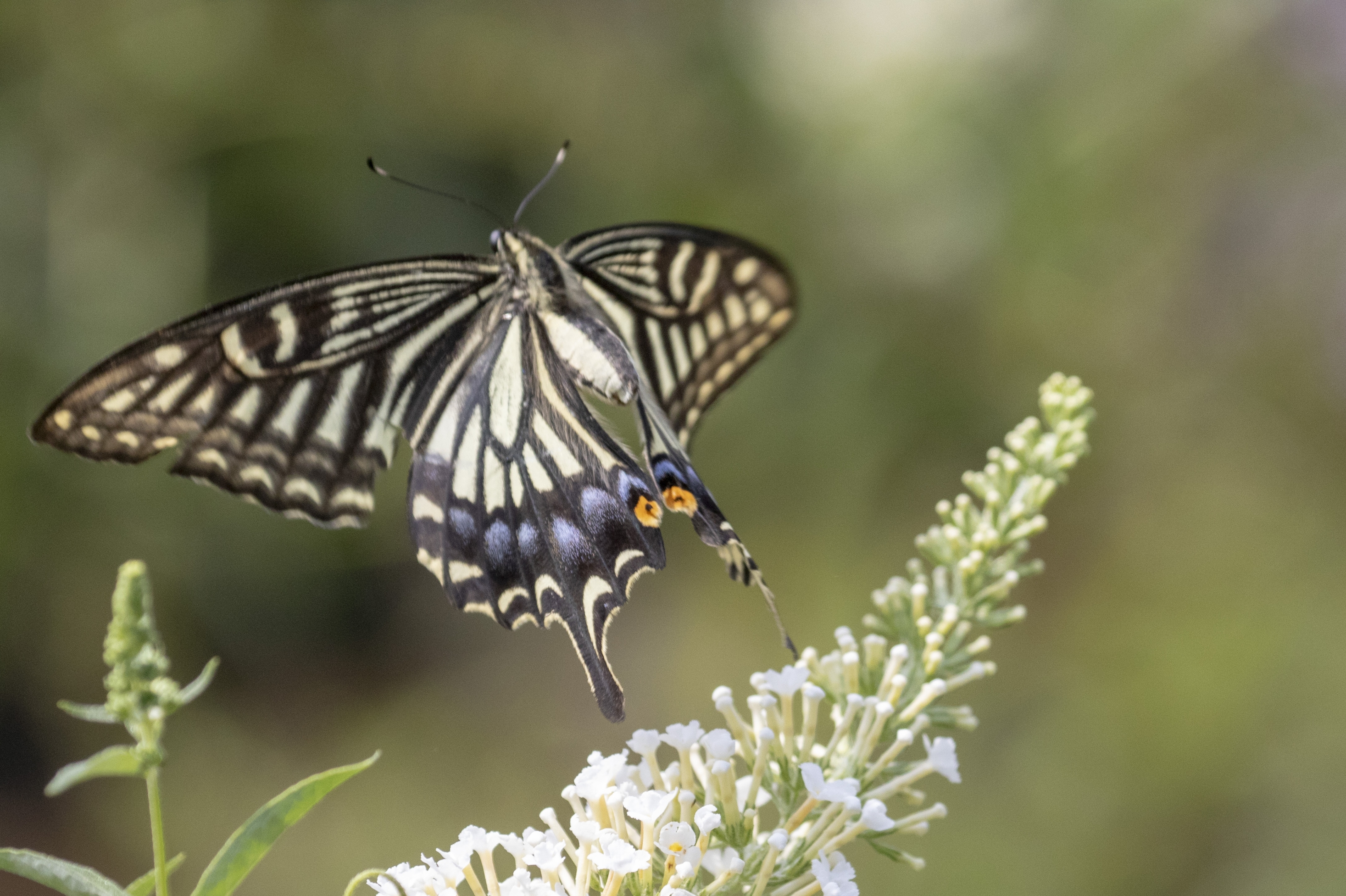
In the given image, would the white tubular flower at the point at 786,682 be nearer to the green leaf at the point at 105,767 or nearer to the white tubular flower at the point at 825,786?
the white tubular flower at the point at 825,786

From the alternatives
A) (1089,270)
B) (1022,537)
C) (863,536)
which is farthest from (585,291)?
(1089,270)

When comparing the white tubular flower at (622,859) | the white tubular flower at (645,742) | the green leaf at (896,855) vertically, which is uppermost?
the white tubular flower at (645,742)

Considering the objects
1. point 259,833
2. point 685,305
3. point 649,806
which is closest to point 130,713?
point 259,833

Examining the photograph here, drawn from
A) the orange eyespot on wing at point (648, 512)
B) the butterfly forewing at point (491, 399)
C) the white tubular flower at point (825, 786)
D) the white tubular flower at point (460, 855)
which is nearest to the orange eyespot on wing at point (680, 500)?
the butterfly forewing at point (491, 399)

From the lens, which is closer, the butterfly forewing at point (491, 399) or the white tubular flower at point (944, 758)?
the white tubular flower at point (944, 758)

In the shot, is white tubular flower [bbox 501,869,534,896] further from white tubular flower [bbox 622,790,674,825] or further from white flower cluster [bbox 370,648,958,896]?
white tubular flower [bbox 622,790,674,825]
